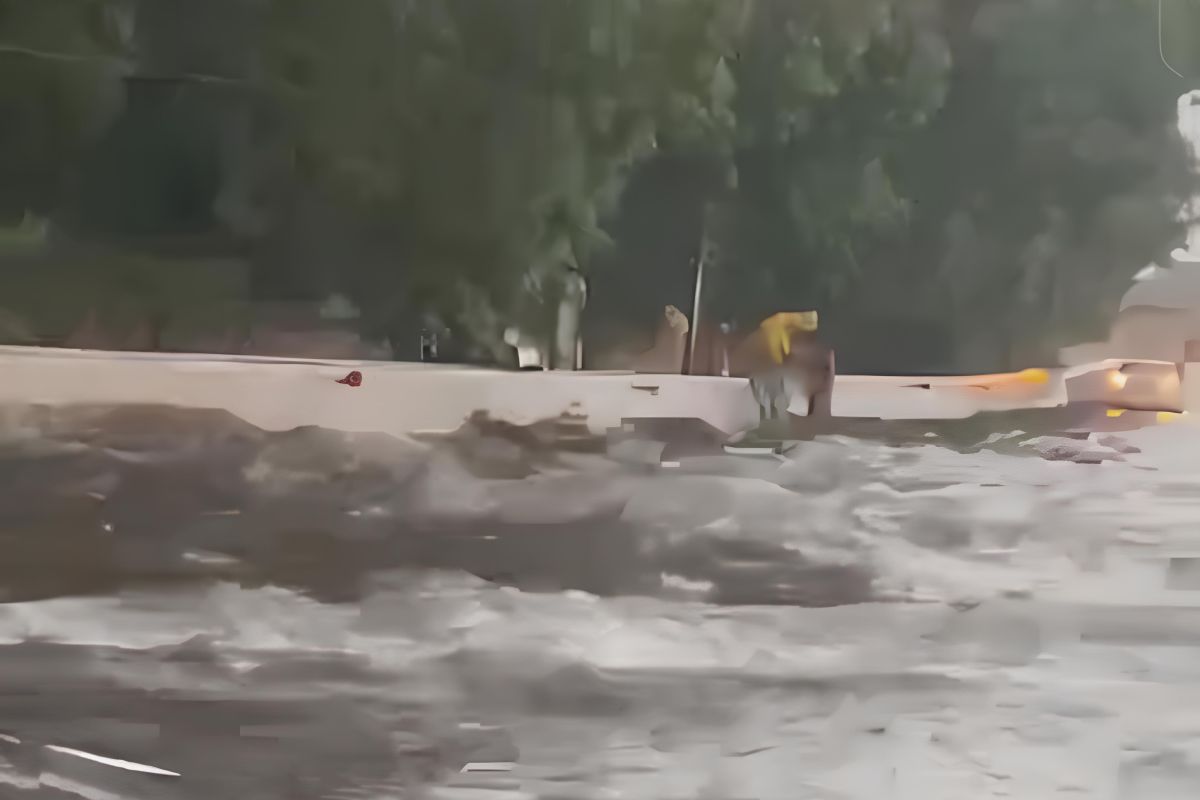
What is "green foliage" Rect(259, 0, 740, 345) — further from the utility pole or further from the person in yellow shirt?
the person in yellow shirt

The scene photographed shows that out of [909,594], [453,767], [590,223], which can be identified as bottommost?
[453,767]

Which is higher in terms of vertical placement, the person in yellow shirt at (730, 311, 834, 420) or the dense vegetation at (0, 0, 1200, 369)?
the dense vegetation at (0, 0, 1200, 369)

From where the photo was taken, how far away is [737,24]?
3.60 ft

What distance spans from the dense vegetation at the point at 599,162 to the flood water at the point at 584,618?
0.16 meters

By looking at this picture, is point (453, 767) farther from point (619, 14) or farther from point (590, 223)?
point (619, 14)

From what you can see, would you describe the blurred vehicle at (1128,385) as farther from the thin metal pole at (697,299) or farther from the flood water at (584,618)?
the thin metal pole at (697,299)

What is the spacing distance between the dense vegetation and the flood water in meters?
0.16

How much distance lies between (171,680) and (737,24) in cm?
93

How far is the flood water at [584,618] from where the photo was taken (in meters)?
0.86

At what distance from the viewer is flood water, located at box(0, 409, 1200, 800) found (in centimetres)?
86

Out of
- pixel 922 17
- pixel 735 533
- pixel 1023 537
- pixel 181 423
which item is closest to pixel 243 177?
pixel 181 423

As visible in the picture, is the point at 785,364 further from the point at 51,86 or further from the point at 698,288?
the point at 51,86

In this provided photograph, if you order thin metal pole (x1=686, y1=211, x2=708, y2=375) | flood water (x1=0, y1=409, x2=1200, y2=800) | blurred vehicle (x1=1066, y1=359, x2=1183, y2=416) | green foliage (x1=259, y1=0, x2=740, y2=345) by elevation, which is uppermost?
green foliage (x1=259, y1=0, x2=740, y2=345)

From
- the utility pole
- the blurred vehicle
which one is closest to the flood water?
the blurred vehicle
